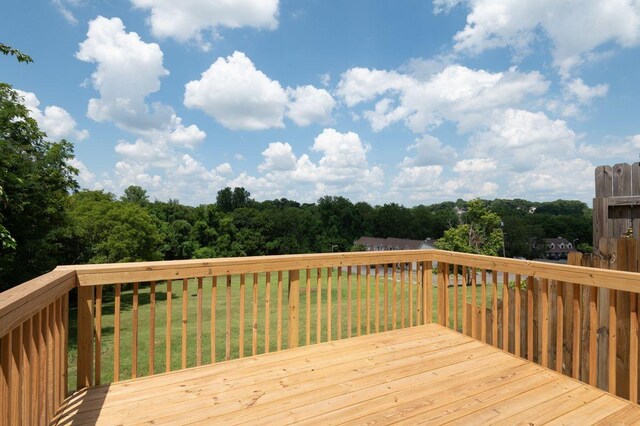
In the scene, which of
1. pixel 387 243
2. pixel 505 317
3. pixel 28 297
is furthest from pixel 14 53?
pixel 387 243

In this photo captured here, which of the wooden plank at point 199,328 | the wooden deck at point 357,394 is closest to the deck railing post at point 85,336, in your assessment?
the wooden deck at point 357,394

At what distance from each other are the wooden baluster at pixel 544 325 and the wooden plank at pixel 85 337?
10.8 feet

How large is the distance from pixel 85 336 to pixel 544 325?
132 inches

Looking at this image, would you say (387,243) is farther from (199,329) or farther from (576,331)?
(199,329)

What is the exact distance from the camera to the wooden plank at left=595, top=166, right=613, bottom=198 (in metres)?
2.84

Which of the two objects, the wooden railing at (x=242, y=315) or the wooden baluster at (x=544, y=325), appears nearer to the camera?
the wooden railing at (x=242, y=315)

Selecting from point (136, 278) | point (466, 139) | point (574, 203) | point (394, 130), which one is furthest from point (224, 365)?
point (574, 203)

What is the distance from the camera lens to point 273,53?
11625mm

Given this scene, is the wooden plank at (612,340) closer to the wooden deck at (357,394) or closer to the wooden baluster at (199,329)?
the wooden deck at (357,394)

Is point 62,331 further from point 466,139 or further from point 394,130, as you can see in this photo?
point 466,139

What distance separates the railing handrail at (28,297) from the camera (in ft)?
3.72

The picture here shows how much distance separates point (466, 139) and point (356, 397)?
724 inches

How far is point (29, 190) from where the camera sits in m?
11.7

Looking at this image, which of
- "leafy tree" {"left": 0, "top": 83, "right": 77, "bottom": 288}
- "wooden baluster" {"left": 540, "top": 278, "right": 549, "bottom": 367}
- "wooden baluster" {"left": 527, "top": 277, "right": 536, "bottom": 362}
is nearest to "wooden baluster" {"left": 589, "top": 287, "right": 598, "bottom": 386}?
"wooden baluster" {"left": 540, "top": 278, "right": 549, "bottom": 367}
